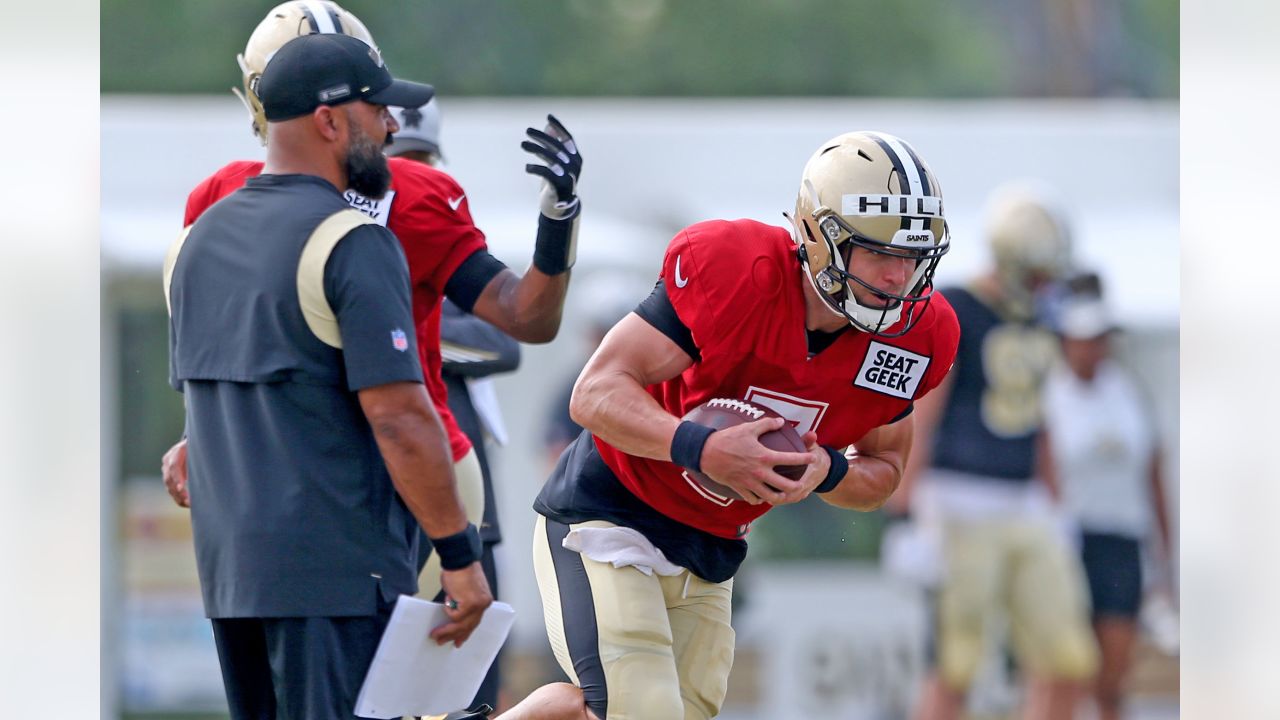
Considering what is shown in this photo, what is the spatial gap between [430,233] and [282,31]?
23.3 inches

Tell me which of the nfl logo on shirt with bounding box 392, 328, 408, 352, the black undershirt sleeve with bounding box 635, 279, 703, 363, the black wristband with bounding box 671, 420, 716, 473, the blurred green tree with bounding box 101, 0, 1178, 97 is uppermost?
the blurred green tree with bounding box 101, 0, 1178, 97

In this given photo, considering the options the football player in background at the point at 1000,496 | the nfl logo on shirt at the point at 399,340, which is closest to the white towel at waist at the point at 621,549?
the nfl logo on shirt at the point at 399,340

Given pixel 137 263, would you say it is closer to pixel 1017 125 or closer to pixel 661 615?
pixel 1017 125

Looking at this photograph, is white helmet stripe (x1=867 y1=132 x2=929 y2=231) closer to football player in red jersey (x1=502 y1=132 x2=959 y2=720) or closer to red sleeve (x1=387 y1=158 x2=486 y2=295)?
football player in red jersey (x1=502 y1=132 x2=959 y2=720)

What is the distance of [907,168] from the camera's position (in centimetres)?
387

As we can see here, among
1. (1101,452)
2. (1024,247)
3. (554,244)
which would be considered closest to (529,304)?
(554,244)

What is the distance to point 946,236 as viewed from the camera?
153 inches

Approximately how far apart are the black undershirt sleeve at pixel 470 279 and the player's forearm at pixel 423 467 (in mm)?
653

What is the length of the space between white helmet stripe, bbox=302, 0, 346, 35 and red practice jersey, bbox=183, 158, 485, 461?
35cm

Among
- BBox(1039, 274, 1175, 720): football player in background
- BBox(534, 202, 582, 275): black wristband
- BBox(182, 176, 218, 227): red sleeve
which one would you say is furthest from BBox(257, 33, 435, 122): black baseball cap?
BBox(1039, 274, 1175, 720): football player in background

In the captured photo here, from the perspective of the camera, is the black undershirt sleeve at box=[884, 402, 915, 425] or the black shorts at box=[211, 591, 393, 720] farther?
the black undershirt sleeve at box=[884, 402, 915, 425]

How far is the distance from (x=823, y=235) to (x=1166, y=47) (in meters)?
16.0

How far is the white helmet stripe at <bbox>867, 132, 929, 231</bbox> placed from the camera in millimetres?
3826
